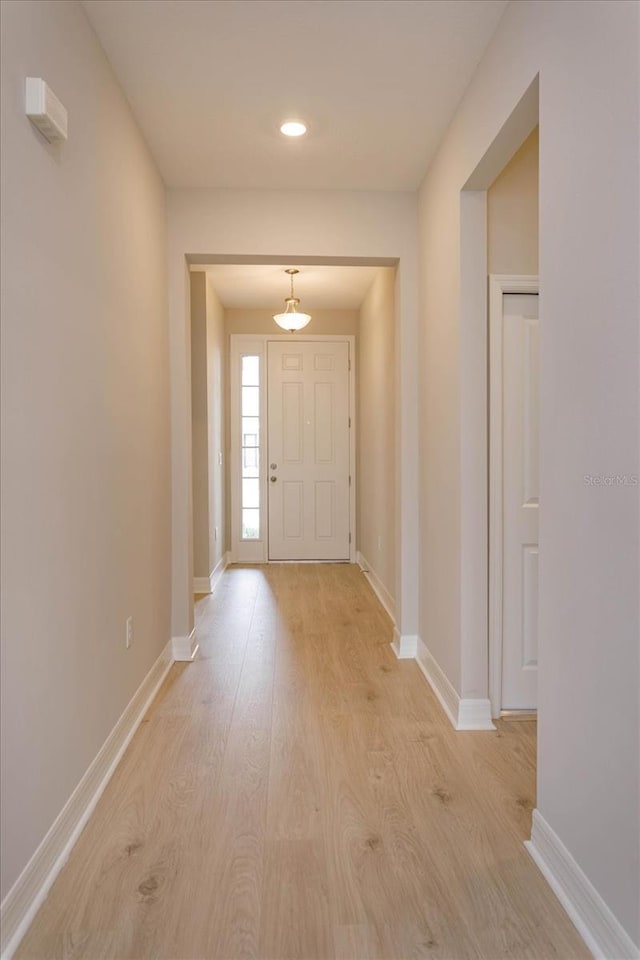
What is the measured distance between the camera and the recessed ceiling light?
2.90m

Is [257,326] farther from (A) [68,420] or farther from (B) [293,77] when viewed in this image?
(A) [68,420]

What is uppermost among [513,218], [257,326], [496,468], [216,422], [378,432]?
[257,326]

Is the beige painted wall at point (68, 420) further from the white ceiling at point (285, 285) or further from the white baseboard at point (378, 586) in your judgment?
the white ceiling at point (285, 285)

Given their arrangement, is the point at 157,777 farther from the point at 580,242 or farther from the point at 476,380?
the point at 580,242

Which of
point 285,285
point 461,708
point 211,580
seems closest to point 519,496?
point 461,708

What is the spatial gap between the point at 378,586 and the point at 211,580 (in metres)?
1.45

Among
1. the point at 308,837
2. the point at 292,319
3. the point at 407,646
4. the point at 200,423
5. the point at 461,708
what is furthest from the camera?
the point at 292,319

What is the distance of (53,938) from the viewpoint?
5.12ft

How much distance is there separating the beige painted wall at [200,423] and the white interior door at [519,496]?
304 cm

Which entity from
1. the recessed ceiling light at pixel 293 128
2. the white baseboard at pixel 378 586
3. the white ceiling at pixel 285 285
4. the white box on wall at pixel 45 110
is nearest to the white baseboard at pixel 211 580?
the white baseboard at pixel 378 586

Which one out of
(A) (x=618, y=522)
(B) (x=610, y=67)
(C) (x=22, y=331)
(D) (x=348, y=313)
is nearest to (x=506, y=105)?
(B) (x=610, y=67)

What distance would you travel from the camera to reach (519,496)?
2.92 metres

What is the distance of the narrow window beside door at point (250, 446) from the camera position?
6.84m

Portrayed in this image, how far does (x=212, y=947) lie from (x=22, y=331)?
160 centimetres
